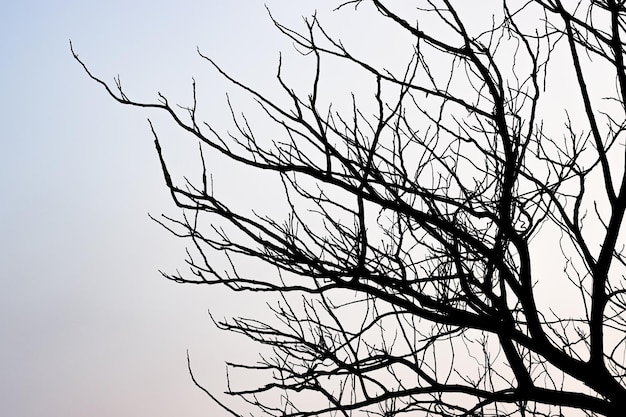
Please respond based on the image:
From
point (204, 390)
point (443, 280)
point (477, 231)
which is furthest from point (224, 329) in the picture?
point (477, 231)

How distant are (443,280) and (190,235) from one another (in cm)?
117

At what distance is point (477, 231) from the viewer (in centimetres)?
335

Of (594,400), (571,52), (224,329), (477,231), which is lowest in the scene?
(594,400)

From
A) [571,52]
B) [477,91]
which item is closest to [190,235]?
[477,91]

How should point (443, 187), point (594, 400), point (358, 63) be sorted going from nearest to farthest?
point (594, 400), point (358, 63), point (443, 187)

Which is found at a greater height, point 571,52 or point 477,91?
point 477,91

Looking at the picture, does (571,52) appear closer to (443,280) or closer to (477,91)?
(477,91)

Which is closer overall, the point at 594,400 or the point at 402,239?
the point at 594,400

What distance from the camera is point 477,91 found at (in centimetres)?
334

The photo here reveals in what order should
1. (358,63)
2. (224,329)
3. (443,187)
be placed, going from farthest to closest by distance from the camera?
(443,187), (224,329), (358,63)

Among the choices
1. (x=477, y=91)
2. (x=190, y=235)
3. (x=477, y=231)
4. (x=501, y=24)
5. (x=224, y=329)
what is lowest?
(x=224, y=329)

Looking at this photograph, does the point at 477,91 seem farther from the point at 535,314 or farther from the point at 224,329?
the point at 224,329

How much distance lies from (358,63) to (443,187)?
0.98m

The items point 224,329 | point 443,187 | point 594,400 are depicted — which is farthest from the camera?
point 443,187
